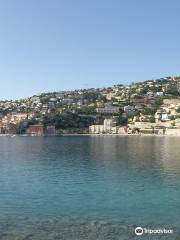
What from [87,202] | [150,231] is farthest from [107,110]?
[150,231]

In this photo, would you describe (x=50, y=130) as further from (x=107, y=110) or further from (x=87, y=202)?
(x=87, y=202)

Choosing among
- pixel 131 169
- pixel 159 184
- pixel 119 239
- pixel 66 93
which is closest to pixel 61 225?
pixel 119 239

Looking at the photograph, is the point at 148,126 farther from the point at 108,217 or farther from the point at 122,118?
the point at 108,217

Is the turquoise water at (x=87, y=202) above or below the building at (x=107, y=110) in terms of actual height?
below

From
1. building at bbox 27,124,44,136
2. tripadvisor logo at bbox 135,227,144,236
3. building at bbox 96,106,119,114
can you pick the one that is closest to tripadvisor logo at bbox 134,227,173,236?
tripadvisor logo at bbox 135,227,144,236

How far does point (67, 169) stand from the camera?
32.9 metres

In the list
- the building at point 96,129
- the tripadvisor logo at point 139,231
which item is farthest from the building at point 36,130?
the tripadvisor logo at point 139,231

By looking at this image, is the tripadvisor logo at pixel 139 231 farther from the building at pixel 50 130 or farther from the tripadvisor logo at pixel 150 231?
the building at pixel 50 130

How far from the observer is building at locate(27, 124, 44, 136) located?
125 metres

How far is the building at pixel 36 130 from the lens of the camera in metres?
125

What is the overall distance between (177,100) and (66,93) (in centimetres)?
5623

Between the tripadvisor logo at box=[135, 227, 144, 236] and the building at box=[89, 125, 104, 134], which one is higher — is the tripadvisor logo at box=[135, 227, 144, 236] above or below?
below

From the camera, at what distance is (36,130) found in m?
127

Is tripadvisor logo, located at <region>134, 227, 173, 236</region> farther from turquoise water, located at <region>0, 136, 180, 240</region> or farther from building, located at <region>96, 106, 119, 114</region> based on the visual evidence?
building, located at <region>96, 106, 119, 114</region>
